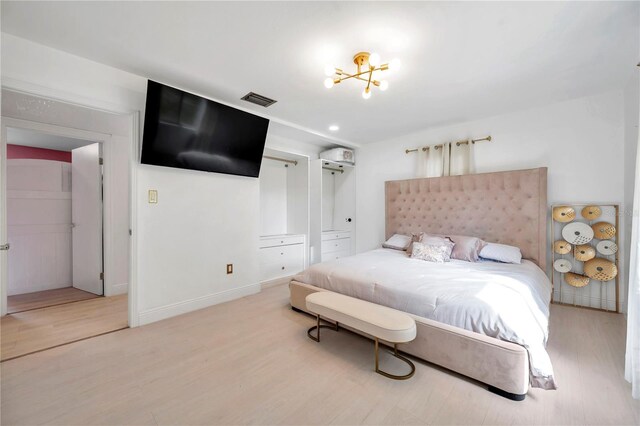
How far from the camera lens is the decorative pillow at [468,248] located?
3.14m

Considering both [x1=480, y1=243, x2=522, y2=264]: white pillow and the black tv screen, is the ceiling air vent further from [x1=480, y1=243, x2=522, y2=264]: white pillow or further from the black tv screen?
[x1=480, y1=243, x2=522, y2=264]: white pillow

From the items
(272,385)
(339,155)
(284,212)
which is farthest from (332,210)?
(272,385)

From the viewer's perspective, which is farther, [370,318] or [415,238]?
[415,238]

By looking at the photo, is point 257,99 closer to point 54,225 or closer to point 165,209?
point 165,209

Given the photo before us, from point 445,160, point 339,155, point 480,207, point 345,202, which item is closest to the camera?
point 480,207

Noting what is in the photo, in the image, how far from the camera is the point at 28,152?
4297mm

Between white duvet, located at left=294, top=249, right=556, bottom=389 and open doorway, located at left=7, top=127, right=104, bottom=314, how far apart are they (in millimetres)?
3103

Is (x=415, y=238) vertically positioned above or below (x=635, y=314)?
above

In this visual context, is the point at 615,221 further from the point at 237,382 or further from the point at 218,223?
the point at 218,223

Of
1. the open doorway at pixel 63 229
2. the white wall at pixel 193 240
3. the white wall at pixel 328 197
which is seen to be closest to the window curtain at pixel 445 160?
the white wall at pixel 328 197

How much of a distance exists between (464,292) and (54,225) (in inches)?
209

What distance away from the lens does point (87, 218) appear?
12.3 feet

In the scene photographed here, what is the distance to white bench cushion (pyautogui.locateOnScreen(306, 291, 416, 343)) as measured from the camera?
1789mm

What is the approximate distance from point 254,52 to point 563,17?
216 centimetres
